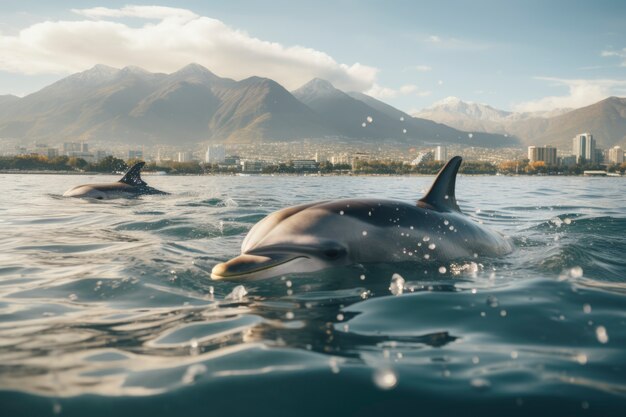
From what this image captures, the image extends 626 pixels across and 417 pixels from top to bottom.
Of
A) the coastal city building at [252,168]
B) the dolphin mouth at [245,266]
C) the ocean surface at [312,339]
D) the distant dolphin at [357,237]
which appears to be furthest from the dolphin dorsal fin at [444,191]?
the coastal city building at [252,168]

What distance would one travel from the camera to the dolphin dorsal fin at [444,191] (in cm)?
866

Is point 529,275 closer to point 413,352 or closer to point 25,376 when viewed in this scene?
point 413,352

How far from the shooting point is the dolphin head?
6.01 metres

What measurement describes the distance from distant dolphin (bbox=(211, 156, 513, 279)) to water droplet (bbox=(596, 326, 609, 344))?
116 inches

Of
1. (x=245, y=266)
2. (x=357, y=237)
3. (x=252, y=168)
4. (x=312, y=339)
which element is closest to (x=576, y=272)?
(x=357, y=237)

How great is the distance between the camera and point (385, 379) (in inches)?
137

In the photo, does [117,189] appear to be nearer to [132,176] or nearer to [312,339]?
[132,176]

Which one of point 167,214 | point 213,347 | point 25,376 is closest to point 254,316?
point 213,347

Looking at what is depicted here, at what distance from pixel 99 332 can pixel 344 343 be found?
197 centimetres

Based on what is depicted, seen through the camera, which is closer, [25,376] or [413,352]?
[25,376]

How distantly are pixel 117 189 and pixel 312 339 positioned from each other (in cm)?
1975

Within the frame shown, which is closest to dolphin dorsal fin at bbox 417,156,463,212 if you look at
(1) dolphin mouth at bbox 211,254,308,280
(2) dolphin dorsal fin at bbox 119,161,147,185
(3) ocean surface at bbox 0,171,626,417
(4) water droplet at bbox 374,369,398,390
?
(3) ocean surface at bbox 0,171,626,417

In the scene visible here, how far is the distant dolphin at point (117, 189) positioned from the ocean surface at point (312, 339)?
1363 centimetres

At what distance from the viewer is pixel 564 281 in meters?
7.00
